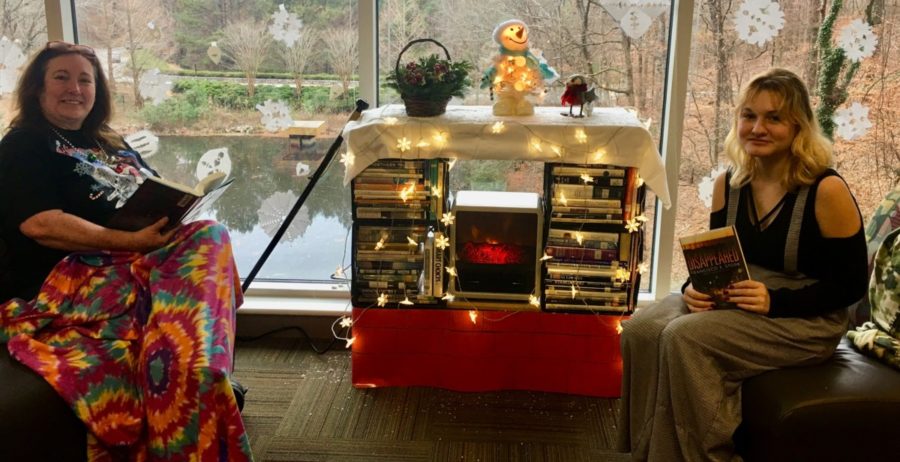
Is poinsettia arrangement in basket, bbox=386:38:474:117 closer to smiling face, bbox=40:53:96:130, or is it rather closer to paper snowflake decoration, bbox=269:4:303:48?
paper snowflake decoration, bbox=269:4:303:48

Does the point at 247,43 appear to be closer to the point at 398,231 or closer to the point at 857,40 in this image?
the point at 398,231

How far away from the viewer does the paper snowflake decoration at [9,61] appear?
292cm

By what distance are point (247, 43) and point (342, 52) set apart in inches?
14.5

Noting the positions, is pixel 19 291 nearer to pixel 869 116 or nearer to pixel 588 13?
pixel 588 13

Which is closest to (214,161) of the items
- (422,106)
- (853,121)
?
(422,106)

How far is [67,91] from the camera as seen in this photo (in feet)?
7.03

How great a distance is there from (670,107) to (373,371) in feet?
4.77

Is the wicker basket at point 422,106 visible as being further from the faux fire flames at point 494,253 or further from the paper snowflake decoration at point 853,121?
the paper snowflake decoration at point 853,121

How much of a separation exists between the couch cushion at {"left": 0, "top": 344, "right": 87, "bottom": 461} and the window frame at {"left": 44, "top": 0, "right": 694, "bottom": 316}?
1.25m

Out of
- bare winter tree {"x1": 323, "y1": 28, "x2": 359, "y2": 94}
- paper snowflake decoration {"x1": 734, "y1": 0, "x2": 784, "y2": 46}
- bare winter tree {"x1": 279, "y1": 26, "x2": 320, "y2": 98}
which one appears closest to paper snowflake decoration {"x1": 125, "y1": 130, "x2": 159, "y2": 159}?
bare winter tree {"x1": 279, "y1": 26, "x2": 320, "y2": 98}

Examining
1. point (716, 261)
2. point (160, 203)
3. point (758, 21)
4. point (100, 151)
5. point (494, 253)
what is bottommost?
point (494, 253)

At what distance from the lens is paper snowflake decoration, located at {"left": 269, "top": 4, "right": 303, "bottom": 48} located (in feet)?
9.41

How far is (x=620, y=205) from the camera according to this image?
2.42 m

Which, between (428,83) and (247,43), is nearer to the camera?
(428,83)
